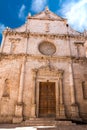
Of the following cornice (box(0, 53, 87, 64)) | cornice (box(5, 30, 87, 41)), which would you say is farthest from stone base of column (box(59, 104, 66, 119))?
cornice (box(5, 30, 87, 41))

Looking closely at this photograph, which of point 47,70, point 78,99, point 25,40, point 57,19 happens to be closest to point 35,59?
point 47,70

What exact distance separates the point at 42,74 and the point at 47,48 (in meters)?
3.29

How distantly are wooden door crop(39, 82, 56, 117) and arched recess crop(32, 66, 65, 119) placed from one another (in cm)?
27

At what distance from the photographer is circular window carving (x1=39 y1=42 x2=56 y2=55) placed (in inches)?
578

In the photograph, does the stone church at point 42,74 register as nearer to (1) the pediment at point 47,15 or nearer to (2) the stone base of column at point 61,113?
(2) the stone base of column at point 61,113

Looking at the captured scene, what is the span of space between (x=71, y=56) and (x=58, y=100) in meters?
4.40

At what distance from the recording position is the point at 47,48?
14953 millimetres

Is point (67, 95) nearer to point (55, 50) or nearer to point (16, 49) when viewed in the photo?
point (55, 50)

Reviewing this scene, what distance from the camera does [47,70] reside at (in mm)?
12953

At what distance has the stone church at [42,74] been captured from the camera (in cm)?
1138

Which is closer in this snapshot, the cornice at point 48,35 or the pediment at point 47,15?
the cornice at point 48,35

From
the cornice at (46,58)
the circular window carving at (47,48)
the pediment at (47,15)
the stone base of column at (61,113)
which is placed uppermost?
the pediment at (47,15)

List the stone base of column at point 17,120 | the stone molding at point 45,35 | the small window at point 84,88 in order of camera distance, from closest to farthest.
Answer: the stone base of column at point 17,120 < the small window at point 84,88 < the stone molding at point 45,35

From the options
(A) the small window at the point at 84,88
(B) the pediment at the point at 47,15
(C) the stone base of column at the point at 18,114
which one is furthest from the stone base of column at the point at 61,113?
(B) the pediment at the point at 47,15
